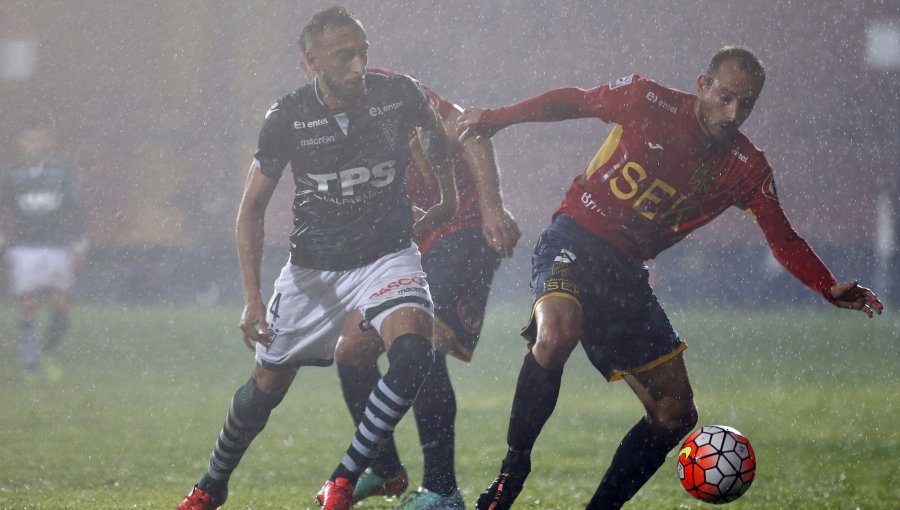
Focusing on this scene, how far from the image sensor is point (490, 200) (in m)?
4.70

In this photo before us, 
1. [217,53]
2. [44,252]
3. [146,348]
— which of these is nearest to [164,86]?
[217,53]

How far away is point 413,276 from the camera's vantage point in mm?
4512

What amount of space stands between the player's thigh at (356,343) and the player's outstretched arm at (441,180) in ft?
1.77

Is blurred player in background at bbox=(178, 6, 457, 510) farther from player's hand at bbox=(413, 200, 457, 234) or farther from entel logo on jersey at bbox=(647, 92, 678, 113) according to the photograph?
entel logo on jersey at bbox=(647, 92, 678, 113)

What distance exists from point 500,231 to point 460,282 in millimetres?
693

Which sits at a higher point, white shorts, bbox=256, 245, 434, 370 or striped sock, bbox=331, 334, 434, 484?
white shorts, bbox=256, 245, 434, 370

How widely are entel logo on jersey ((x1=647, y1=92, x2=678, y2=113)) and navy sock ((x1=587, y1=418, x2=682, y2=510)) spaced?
1.26m

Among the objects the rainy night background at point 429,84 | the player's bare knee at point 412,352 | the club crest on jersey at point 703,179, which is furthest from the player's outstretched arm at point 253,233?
the rainy night background at point 429,84

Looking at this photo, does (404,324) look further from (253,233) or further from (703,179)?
(703,179)

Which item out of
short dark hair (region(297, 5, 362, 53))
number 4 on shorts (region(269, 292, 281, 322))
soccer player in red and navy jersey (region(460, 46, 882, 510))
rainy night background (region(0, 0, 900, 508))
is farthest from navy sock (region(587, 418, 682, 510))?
rainy night background (region(0, 0, 900, 508))

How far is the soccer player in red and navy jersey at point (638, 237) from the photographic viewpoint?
421 centimetres

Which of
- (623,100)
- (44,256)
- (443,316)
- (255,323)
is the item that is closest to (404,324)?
(255,323)

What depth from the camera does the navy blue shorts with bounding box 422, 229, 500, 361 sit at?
5168 mm

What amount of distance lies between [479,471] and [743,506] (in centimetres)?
216
